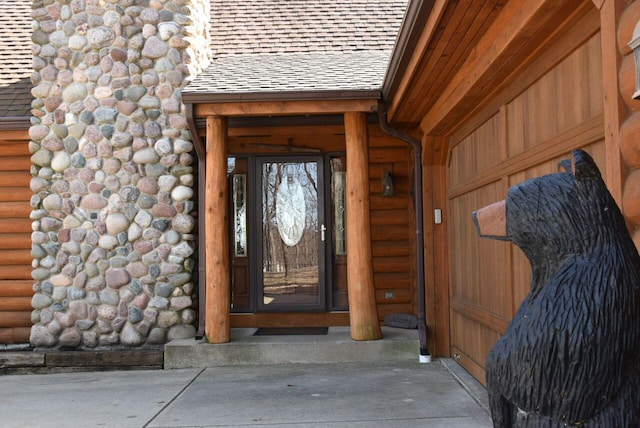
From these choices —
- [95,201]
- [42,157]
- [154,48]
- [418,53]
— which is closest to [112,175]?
[95,201]

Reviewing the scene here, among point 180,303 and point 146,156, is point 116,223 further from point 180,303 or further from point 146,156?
point 180,303

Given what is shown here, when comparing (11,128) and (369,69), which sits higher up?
(369,69)

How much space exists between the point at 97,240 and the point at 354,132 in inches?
125

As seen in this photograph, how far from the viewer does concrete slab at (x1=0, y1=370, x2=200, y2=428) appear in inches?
173

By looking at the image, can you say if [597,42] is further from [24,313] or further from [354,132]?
[24,313]

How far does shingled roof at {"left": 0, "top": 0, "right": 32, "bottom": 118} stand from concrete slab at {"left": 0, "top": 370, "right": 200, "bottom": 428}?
324 centimetres

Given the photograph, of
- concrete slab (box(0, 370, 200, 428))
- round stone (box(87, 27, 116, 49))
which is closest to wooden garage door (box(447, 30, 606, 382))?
concrete slab (box(0, 370, 200, 428))

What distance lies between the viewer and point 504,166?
4.04 meters

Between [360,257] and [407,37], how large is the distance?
8.82ft

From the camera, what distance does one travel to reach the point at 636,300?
4.34 feet

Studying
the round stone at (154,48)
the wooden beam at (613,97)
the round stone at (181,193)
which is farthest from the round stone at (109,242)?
the wooden beam at (613,97)

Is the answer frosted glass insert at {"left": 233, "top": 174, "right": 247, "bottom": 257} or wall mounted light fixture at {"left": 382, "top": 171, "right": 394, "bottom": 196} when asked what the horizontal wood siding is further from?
frosted glass insert at {"left": 233, "top": 174, "right": 247, "bottom": 257}

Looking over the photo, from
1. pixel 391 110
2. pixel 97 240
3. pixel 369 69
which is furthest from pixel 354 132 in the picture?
pixel 97 240

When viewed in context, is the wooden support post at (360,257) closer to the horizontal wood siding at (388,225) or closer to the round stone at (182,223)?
the horizontal wood siding at (388,225)
